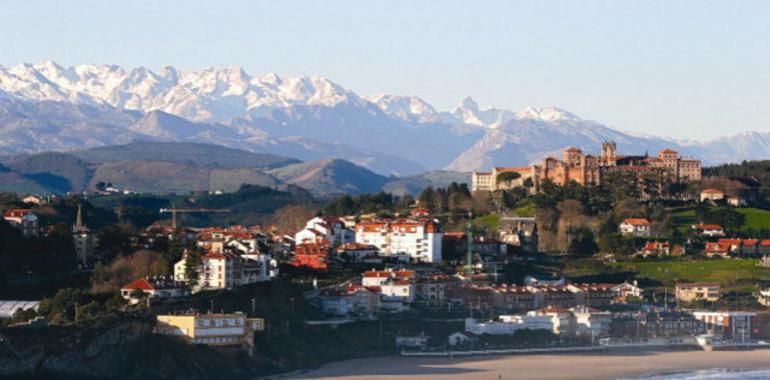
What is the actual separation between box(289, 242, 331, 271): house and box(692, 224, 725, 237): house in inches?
915

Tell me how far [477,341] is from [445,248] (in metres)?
20.5

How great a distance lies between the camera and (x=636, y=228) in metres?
87.3

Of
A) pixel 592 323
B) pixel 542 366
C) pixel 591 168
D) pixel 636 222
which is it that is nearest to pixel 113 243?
pixel 592 323

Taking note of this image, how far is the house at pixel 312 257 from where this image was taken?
232 feet

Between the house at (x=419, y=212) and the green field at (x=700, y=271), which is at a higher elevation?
the house at (x=419, y=212)

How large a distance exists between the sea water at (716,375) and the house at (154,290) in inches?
610

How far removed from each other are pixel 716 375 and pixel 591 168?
145 ft

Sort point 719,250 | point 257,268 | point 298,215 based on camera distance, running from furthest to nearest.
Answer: point 298,215
point 719,250
point 257,268

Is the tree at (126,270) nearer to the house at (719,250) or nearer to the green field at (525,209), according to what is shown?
→ the house at (719,250)

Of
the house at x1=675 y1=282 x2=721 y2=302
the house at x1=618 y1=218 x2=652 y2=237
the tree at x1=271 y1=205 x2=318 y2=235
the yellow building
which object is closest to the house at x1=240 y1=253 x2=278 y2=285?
the yellow building

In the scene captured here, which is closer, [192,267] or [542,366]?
[542,366]

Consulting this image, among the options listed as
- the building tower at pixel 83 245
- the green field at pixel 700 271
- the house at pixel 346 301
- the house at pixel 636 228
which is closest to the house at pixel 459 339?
the house at pixel 346 301

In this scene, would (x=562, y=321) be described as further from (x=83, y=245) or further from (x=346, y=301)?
(x=83, y=245)

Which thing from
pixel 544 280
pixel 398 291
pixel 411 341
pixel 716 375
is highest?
pixel 544 280
